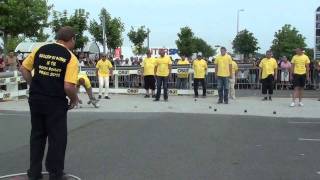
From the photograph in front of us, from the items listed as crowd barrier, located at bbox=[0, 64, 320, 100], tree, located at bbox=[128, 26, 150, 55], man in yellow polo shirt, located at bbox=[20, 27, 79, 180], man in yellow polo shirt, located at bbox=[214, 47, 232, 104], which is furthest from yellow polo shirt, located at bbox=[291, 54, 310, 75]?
tree, located at bbox=[128, 26, 150, 55]

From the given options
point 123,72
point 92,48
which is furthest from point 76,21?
point 123,72

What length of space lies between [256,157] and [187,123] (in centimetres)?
409

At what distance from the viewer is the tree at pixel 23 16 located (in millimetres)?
30156

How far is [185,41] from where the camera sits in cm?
6644

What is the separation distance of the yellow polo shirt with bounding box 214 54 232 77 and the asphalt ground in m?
4.26

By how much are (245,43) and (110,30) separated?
24611 mm

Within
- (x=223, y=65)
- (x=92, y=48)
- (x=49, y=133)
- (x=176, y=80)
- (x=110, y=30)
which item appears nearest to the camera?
(x=49, y=133)

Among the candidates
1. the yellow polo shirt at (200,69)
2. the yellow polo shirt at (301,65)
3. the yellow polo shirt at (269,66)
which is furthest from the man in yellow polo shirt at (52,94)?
the yellow polo shirt at (200,69)

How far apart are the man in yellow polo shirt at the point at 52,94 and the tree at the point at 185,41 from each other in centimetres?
5839

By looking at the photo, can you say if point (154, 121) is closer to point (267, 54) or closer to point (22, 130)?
point (22, 130)

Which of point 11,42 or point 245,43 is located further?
point 245,43

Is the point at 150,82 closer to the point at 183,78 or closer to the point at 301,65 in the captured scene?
the point at 183,78

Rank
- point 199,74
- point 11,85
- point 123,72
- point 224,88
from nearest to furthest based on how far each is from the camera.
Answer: point 224,88 < point 11,85 < point 199,74 < point 123,72

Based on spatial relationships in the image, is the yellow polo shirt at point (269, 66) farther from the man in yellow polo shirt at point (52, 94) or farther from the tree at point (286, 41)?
the tree at point (286, 41)
